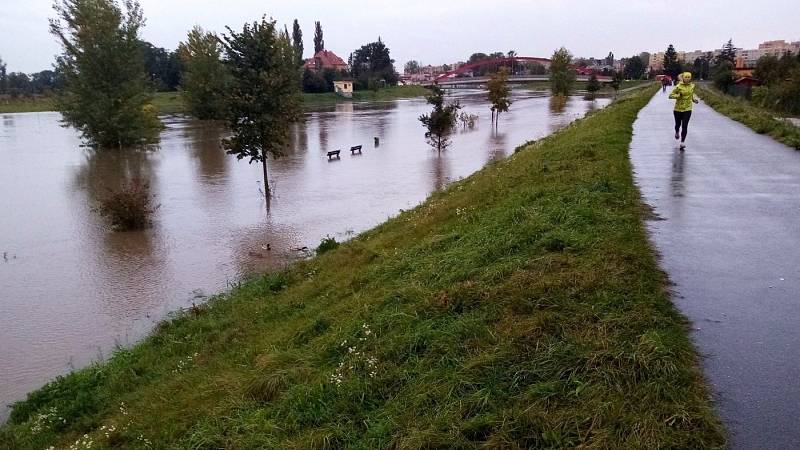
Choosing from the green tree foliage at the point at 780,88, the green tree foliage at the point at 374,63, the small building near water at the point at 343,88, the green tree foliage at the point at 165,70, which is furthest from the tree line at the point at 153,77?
the green tree foliage at the point at 780,88

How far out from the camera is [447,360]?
434 cm

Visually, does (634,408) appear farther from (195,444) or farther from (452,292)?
(195,444)

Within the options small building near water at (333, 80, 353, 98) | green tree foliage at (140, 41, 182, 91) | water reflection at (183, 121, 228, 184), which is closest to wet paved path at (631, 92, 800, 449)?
water reflection at (183, 121, 228, 184)

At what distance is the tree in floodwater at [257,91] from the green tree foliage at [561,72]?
6728 cm

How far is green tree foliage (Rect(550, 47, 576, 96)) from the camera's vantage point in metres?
80.2

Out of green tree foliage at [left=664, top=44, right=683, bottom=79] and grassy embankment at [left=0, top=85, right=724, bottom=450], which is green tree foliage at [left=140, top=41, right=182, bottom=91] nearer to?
green tree foliage at [left=664, top=44, right=683, bottom=79]

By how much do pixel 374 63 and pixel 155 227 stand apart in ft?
428

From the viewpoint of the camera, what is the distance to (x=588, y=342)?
398 centimetres

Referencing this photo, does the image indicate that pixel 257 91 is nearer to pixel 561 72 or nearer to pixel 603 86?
pixel 561 72

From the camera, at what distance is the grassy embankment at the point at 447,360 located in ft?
11.4

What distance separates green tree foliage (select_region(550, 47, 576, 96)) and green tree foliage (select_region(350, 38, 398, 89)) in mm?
56746

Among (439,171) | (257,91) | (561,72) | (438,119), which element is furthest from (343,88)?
(257,91)

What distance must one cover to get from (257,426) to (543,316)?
232 cm

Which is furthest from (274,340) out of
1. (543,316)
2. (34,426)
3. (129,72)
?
(129,72)
